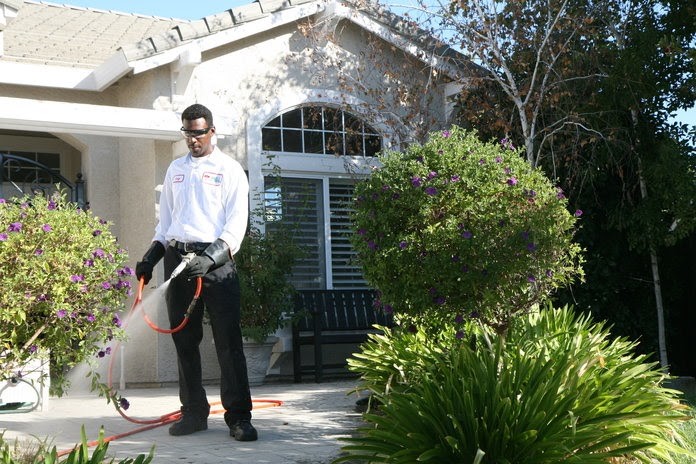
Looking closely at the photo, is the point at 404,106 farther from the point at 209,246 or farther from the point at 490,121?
the point at 209,246

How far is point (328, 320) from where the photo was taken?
10.9 m

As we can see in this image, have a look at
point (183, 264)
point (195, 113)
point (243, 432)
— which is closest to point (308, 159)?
point (195, 113)

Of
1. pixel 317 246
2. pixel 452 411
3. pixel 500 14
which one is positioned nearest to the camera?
pixel 452 411

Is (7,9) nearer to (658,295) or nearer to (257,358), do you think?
(257,358)

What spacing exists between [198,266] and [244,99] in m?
5.54

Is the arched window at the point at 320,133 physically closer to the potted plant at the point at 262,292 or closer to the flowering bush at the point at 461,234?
the potted plant at the point at 262,292

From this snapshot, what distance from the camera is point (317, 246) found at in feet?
37.5

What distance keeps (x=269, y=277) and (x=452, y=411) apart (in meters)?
5.44

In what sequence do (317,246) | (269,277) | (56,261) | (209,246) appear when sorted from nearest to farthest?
(56,261) < (209,246) < (269,277) < (317,246)

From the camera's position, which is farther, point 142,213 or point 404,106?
point 404,106

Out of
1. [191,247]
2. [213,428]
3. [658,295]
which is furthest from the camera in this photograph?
[658,295]

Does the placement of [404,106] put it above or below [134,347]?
above

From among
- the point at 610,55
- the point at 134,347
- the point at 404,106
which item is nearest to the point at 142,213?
the point at 134,347

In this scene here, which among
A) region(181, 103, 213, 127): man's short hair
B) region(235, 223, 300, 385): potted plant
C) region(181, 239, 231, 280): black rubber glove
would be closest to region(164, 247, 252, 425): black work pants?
region(181, 239, 231, 280): black rubber glove
